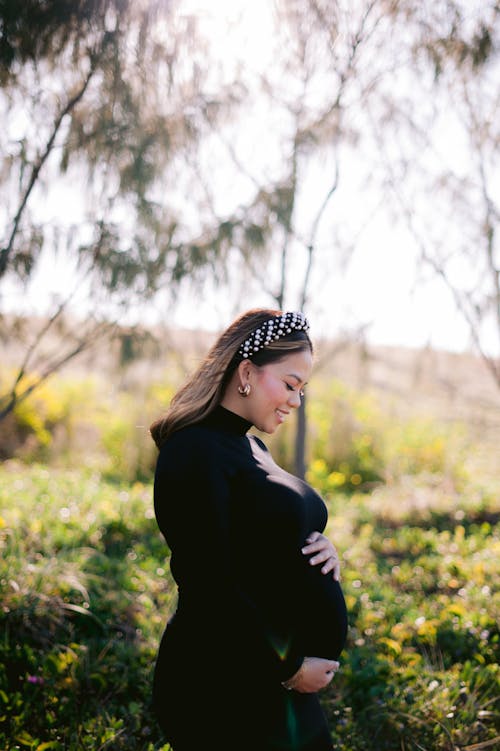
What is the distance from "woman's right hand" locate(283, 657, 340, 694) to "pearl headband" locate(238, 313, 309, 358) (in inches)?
32.7

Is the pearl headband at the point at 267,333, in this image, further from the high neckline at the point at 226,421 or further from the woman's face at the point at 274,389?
the high neckline at the point at 226,421

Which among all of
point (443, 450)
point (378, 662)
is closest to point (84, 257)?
point (378, 662)

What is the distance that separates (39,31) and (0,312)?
72.9 inches

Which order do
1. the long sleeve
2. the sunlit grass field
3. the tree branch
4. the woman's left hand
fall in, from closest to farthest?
the long sleeve
the woman's left hand
the sunlit grass field
the tree branch

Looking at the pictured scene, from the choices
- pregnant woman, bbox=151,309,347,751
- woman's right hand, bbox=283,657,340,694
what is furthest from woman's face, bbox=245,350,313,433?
woman's right hand, bbox=283,657,340,694

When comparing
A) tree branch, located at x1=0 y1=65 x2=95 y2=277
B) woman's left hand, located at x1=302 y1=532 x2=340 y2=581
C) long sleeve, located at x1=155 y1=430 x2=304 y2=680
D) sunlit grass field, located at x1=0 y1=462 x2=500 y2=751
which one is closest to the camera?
long sleeve, located at x1=155 y1=430 x2=304 y2=680

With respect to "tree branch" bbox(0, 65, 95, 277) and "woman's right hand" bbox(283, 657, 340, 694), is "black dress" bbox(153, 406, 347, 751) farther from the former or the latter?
"tree branch" bbox(0, 65, 95, 277)

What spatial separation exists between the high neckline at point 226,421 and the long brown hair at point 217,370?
0.8 inches

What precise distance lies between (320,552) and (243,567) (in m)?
0.26

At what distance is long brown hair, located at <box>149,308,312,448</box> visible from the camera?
180cm

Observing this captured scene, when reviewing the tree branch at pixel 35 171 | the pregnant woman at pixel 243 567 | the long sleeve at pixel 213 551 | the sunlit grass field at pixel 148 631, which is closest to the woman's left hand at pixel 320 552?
the pregnant woman at pixel 243 567

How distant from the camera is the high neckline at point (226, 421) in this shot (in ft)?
5.89

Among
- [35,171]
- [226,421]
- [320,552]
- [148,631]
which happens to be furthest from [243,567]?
[35,171]

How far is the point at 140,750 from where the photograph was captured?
277 centimetres
